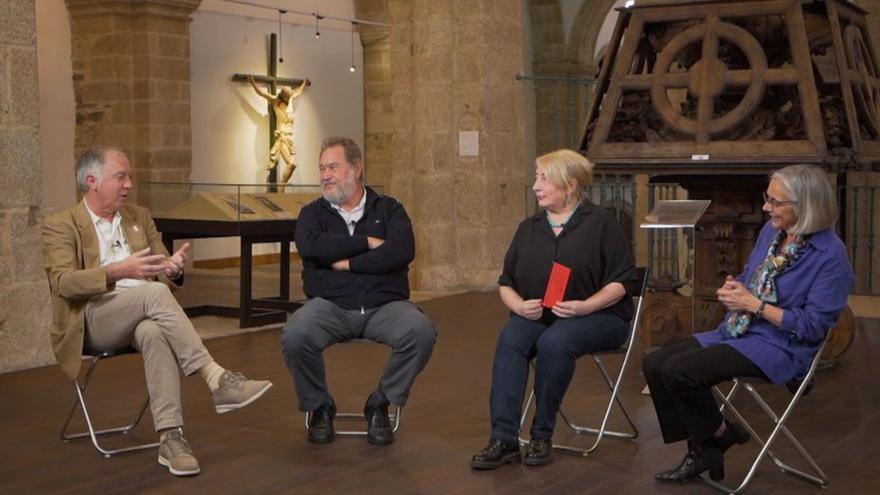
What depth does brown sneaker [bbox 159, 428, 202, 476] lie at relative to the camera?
463 centimetres

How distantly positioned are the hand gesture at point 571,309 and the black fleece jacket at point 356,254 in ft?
2.69

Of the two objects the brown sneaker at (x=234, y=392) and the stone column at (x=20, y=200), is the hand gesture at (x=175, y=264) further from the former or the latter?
the stone column at (x=20, y=200)

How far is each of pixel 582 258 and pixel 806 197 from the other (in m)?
0.87

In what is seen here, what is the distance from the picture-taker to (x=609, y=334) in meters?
4.78

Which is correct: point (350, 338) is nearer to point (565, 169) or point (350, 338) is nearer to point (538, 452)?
point (538, 452)

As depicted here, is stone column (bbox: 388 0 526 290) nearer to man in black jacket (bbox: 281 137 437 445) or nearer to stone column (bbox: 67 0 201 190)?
stone column (bbox: 67 0 201 190)

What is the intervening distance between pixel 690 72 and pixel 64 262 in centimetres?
288

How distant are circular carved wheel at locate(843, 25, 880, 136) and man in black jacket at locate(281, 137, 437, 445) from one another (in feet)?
7.28

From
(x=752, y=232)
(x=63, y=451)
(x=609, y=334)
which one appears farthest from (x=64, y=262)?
(x=752, y=232)

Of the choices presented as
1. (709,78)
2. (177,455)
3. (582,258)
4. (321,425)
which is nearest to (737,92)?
(709,78)

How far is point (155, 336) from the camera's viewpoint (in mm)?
4742

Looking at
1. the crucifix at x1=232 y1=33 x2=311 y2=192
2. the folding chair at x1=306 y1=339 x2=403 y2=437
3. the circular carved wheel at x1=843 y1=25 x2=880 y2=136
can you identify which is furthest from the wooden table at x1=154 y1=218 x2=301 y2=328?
the crucifix at x1=232 y1=33 x2=311 y2=192

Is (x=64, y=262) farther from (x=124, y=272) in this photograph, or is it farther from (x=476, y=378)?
(x=476, y=378)

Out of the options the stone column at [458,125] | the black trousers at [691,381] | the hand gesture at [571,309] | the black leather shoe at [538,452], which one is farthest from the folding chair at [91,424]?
the stone column at [458,125]
